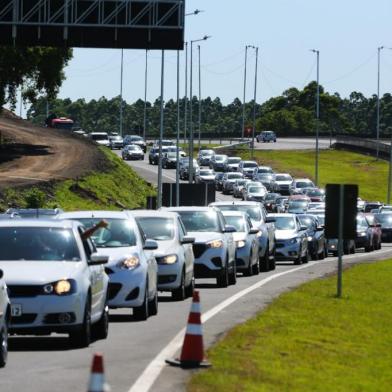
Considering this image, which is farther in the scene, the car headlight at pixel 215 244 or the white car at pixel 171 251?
the car headlight at pixel 215 244

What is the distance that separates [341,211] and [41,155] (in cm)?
6289

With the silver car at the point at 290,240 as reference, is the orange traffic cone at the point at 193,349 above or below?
above

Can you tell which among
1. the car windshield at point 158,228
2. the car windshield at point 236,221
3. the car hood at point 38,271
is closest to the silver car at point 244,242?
the car windshield at point 236,221

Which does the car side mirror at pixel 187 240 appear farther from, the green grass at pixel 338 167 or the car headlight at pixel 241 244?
the green grass at pixel 338 167

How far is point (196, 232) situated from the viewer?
34844 mm

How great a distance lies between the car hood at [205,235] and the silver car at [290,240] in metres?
15.2

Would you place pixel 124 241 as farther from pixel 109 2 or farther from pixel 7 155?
pixel 7 155

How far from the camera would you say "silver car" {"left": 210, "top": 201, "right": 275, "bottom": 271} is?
43.8 m

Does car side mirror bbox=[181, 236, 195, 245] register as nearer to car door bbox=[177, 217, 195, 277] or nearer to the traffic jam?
the traffic jam

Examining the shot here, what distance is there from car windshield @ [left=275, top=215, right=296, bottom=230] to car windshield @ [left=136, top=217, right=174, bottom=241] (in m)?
21.0

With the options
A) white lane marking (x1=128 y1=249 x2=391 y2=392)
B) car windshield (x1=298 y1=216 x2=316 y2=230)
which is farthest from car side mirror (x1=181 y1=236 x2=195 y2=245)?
car windshield (x1=298 y1=216 x2=316 y2=230)

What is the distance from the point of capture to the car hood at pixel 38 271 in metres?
18.7

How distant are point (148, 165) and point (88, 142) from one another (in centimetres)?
2465

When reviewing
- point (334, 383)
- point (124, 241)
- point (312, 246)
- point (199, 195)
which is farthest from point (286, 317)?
point (199, 195)
